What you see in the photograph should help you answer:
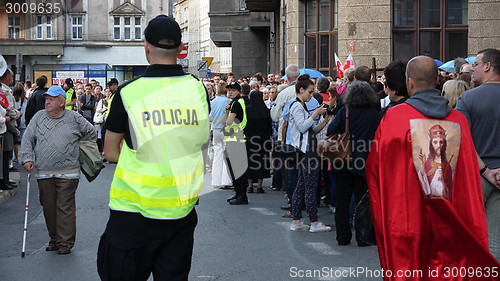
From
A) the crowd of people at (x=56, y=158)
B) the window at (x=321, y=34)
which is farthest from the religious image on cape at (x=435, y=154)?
the window at (x=321, y=34)

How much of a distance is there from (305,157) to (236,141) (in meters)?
4.10

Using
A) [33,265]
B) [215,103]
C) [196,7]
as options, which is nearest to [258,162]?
[215,103]

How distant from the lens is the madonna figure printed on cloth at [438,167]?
4812 mm

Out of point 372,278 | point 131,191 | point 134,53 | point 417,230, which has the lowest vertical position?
point 372,278

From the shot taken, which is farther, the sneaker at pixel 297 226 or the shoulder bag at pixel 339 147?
the sneaker at pixel 297 226

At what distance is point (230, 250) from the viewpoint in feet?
28.3

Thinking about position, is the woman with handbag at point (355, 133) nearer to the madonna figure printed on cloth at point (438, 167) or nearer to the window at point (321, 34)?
the madonna figure printed on cloth at point (438, 167)

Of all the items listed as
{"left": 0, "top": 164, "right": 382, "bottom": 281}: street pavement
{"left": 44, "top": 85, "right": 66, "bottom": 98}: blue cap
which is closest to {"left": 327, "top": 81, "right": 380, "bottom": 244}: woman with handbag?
{"left": 0, "top": 164, "right": 382, "bottom": 281}: street pavement

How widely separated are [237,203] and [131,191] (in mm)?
8181

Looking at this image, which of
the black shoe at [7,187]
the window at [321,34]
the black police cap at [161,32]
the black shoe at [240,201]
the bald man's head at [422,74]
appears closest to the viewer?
the black police cap at [161,32]

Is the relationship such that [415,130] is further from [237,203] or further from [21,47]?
[21,47]

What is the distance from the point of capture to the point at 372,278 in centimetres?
742

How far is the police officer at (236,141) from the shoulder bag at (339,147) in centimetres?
359

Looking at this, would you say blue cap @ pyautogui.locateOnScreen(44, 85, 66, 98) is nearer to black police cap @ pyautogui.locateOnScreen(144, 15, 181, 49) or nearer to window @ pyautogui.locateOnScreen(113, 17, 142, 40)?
black police cap @ pyautogui.locateOnScreen(144, 15, 181, 49)
